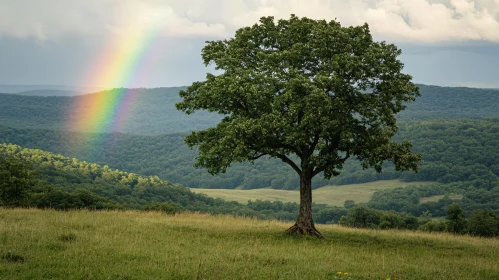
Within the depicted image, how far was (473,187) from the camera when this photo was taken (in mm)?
177375

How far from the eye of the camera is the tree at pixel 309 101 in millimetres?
25189

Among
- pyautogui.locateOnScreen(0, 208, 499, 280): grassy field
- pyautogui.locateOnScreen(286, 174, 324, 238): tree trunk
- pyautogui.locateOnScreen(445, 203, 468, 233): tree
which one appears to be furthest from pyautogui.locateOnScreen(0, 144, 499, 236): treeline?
pyautogui.locateOnScreen(286, 174, 324, 238): tree trunk

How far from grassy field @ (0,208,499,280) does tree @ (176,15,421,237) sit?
15.3ft

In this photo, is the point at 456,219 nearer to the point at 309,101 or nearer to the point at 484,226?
the point at 484,226

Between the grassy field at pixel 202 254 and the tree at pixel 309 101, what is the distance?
465 centimetres

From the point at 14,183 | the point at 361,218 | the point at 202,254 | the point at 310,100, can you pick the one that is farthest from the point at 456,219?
the point at 14,183

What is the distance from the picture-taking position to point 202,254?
1895cm

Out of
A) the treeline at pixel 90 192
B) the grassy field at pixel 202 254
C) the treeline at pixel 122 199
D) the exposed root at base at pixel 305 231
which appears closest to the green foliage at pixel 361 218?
the treeline at pixel 122 199

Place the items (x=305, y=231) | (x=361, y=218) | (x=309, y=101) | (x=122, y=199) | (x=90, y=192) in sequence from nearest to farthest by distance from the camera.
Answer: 1. (x=309, y=101)
2. (x=305, y=231)
3. (x=90, y=192)
4. (x=361, y=218)
5. (x=122, y=199)

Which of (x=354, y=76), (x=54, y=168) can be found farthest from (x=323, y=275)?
(x=54, y=168)

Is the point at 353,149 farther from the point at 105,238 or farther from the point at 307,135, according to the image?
the point at 105,238

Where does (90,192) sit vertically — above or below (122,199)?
above

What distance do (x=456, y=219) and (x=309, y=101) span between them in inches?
1157

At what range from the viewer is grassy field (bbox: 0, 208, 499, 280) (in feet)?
50.8
